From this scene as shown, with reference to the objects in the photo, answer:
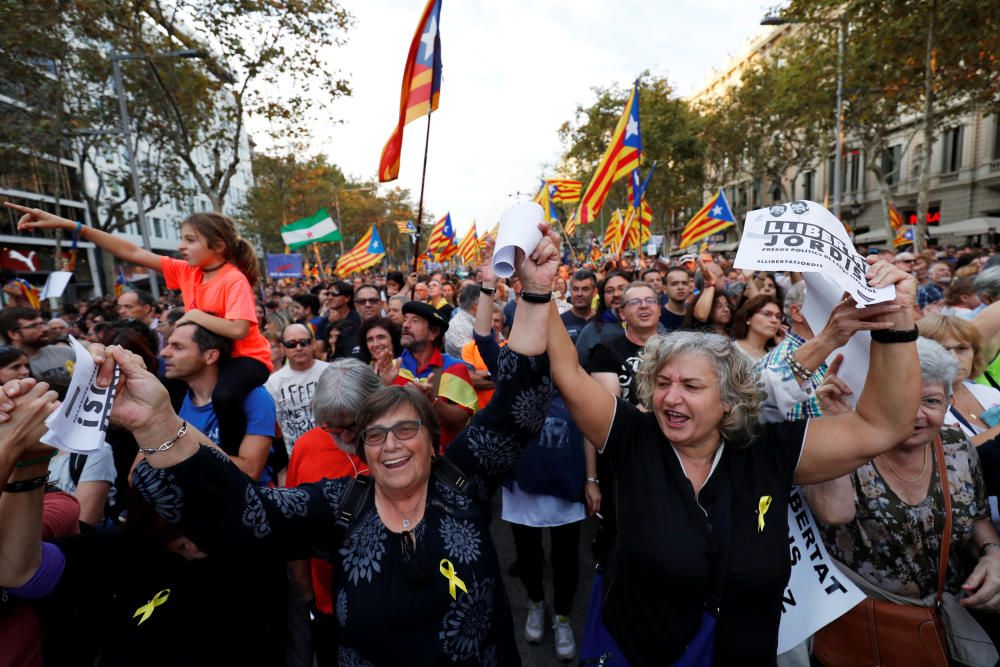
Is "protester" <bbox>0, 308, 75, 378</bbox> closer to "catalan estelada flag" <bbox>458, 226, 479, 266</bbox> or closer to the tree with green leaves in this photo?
"catalan estelada flag" <bbox>458, 226, 479, 266</bbox>

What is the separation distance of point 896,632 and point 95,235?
4517 millimetres

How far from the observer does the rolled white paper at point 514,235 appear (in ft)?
5.32

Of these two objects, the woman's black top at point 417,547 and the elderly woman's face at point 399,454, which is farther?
the elderly woman's face at point 399,454

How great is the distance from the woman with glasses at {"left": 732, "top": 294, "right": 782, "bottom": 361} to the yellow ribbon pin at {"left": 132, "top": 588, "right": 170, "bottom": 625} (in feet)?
12.0

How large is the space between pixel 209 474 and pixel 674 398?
152cm

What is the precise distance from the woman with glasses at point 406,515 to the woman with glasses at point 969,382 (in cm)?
208

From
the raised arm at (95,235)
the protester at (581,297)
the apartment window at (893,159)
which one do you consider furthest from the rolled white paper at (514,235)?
the apartment window at (893,159)

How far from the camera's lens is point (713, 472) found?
1.90 metres

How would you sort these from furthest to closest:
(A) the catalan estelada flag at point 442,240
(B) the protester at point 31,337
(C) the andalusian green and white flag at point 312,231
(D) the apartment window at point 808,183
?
1. (D) the apartment window at point 808,183
2. (A) the catalan estelada flag at point 442,240
3. (C) the andalusian green and white flag at point 312,231
4. (B) the protester at point 31,337

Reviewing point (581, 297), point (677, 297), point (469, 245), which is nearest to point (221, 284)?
point (581, 297)

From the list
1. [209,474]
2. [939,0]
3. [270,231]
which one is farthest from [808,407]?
[270,231]

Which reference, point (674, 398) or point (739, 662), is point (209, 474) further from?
point (739, 662)

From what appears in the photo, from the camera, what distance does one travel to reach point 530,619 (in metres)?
3.46

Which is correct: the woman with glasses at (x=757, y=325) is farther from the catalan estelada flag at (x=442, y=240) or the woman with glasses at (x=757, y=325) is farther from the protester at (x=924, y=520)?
the catalan estelada flag at (x=442, y=240)
